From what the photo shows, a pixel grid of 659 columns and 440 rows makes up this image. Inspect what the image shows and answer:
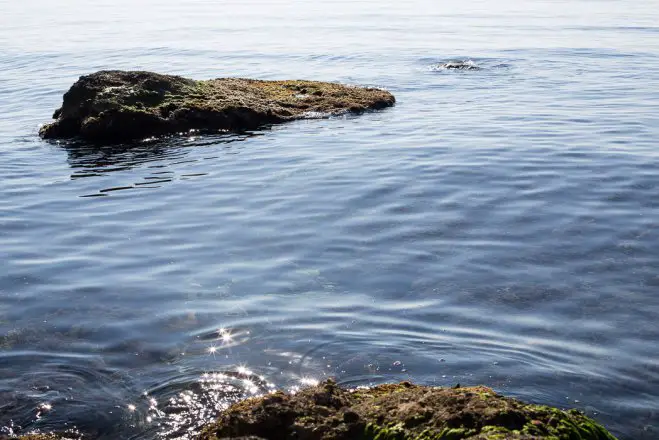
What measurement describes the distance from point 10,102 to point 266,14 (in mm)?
45493

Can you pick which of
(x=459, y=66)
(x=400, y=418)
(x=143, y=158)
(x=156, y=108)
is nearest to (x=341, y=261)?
(x=400, y=418)

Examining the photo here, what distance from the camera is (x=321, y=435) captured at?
4.62 metres

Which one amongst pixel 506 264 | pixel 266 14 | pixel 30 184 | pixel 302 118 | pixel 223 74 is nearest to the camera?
pixel 506 264

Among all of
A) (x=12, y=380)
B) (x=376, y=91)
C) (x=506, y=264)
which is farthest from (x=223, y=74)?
(x=12, y=380)

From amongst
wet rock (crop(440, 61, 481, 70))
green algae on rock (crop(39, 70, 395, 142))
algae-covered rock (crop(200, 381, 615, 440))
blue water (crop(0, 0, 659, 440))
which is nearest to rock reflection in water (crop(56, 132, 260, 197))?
blue water (crop(0, 0, 659, 440))

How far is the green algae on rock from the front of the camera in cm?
1745

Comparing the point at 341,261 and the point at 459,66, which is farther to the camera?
the point at 459,66

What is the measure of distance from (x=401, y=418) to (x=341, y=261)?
5414 mm

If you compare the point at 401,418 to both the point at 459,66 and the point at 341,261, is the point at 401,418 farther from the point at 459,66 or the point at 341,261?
the point at 459,66

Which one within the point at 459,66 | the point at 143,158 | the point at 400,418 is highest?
the point at 400,418

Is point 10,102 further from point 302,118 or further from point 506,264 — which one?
point 506,264

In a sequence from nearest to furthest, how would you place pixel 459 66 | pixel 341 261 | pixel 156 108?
pixel 341 261
pixel 156 108
pixel 459 66

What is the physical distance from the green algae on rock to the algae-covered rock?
13.2m

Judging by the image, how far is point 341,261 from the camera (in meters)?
9.88
